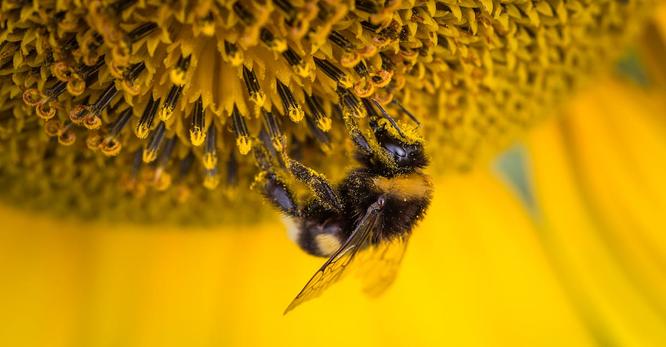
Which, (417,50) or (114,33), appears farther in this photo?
(417,50)

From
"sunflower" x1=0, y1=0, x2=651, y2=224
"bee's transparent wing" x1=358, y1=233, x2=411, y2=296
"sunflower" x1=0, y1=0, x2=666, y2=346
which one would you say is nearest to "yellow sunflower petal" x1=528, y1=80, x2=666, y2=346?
"sunflower" x1=0, y1=0, x2=666, y2=346

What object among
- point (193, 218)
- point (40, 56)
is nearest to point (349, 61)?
point (40, 56)

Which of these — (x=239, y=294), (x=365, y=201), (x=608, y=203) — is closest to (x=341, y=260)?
(x=365, y=201)

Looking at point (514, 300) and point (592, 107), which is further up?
point (592, 107)

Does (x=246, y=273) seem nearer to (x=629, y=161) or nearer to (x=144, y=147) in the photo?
(x=144, y=147)

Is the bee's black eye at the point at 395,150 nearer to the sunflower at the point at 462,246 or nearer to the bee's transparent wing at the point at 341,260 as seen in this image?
the bee's transparent wing at the point at 341,260

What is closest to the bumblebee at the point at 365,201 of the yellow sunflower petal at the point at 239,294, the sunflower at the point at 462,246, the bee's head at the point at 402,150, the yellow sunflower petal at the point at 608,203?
the bee's head at the point at 402,150

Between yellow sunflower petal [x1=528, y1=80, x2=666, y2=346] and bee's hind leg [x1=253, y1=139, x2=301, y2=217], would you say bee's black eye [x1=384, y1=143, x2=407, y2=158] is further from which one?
yellow sunflower petal [x1=528, y1=80, x2=666, y2=346]
